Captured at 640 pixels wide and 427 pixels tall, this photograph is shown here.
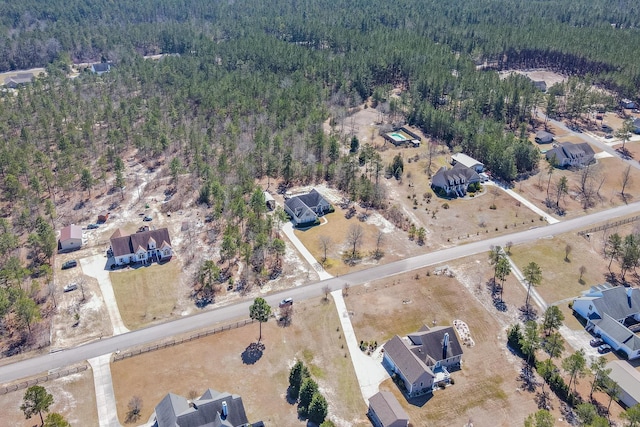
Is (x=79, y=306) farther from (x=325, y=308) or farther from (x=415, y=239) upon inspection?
(x=415, y=239)

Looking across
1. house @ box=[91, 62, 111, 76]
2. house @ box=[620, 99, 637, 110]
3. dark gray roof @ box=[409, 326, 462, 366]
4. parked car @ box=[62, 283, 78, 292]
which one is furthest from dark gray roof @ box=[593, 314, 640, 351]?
house @ box=[91, 62, 111, 76]

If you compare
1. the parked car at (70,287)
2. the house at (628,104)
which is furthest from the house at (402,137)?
the parked car at (70,287)

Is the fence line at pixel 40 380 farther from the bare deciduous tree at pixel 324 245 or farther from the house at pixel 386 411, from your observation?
the bare deciduous tree at pixel 324 245

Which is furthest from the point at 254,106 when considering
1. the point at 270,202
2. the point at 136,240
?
the point at 136,240

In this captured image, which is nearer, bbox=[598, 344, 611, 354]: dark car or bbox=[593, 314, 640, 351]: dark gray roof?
bbox=[593, 314, 640, 351]: dark gray roof

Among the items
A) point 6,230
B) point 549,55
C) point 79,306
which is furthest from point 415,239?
point 549,55

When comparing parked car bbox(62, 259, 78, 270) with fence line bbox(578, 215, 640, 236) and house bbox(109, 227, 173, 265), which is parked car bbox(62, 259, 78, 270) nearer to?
house bbox(109, 227, 173, 265)
